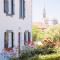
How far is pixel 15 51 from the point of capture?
76.2 ft

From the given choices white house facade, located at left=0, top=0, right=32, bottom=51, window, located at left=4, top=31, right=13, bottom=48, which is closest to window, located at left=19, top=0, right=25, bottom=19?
white house facade, located at left=0, top=0, right=32, bottom=51

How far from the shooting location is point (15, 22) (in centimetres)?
2742

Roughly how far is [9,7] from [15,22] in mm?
1677

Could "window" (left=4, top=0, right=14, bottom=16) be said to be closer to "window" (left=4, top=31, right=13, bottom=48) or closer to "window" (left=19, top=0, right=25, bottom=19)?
"window" (left=4, top=31, right=13, bottom=48)

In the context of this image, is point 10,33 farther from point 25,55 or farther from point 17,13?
point 25,55

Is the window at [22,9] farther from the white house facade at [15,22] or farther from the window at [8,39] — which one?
the window at [8,39]

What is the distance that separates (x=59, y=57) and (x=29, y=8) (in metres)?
12.3

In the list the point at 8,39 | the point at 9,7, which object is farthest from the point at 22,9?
the point at 8,39

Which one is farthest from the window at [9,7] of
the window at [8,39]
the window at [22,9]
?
the window at [22,9]

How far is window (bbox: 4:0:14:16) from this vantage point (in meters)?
25.4

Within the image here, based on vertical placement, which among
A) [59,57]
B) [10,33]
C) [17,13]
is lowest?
[59,57]

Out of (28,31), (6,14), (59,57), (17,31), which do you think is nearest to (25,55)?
(59,57)

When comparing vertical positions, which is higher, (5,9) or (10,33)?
(5,9)

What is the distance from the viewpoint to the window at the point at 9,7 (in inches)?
999
